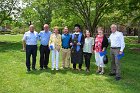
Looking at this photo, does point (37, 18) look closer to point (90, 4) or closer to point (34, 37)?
point (90, 4)

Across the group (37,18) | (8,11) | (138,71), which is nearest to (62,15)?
(8,11)

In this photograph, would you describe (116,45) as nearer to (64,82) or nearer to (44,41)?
(64,82)

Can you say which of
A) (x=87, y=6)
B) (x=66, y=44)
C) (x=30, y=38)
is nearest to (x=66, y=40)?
(x=66, y=44)

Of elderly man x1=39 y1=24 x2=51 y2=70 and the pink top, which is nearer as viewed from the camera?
the pink top

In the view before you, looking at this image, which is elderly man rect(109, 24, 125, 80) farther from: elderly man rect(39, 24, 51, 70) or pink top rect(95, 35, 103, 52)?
elderly man rect(39, 24, 51, 70)

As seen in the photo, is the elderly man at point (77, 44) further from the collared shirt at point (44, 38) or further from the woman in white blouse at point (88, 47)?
the collared shirt at point (44, 38)

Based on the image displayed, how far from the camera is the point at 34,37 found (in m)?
14.1

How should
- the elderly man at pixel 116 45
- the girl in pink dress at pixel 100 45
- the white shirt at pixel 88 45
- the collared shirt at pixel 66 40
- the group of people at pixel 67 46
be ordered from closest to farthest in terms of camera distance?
1. the elderly man at pixel 116 45
2. the girl in pink dress at pixel 100 45
3. the group of people at pixel 67 46
4. the white shirt at pixel 88 45
5. the collared shirt at pixel 66 40

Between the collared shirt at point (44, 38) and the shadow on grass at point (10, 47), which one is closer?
the collared shirt at point (44, 38)

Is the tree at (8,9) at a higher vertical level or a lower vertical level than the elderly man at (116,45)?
higher

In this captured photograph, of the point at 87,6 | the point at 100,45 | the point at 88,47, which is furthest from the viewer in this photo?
the point at 87,6

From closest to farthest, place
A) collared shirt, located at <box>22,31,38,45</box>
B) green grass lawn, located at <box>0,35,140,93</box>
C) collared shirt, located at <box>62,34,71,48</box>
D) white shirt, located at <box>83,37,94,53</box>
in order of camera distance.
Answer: green grass lawn, located at <box>0,35,140,93</box> < collared shirt, located at <box>22,31,38,45</box> < white shirt, located at <box>83,37,94,53</box> < collared shirt, located at <box>62,34,71,48</box>

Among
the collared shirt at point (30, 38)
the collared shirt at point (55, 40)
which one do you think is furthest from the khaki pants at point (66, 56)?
the collared shirt at point (30, 38)

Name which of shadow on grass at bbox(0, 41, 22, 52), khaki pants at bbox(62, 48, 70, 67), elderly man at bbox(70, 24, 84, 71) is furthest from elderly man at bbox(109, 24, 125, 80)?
shadow on grass at bbox(0, 41, 22, 52)
